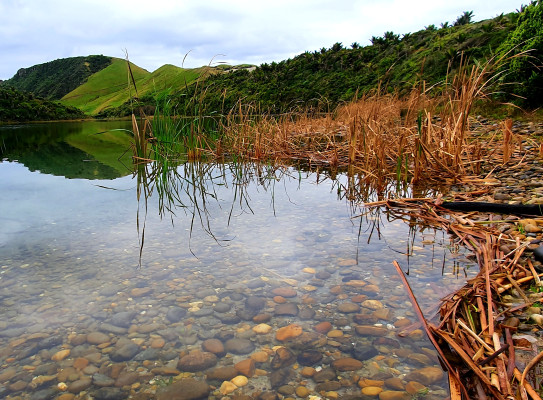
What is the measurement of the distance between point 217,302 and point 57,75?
161 metres

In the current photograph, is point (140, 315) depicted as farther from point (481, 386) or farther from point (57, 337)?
point (481, 386)

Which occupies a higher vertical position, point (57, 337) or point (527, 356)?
point (527, 356)

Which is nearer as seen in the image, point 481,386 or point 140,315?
point 481,386

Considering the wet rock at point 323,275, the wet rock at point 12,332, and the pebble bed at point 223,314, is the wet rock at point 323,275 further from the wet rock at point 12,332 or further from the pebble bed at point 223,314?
the wet rock at point 12,332

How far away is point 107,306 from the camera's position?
1.82 m

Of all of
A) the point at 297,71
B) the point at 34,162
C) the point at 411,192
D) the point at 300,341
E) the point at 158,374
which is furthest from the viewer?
the point at 297,71

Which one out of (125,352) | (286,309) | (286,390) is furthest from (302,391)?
(125,352)

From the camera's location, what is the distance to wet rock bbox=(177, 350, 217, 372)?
55.0 inches

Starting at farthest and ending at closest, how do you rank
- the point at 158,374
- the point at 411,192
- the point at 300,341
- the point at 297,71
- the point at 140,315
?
the point at 297,71, the point at 411,192, the point at 140,315, the point at 300,341, the point at 158,374

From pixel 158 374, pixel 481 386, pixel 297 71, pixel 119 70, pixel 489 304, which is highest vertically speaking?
pixel 119 70

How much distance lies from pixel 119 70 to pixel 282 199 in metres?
141

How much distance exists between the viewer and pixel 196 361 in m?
1.44

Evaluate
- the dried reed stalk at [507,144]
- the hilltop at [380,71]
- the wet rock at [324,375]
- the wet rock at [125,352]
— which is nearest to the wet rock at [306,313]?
the wet rock at [324,375]

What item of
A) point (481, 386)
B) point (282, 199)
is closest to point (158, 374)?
point (481, 386)
